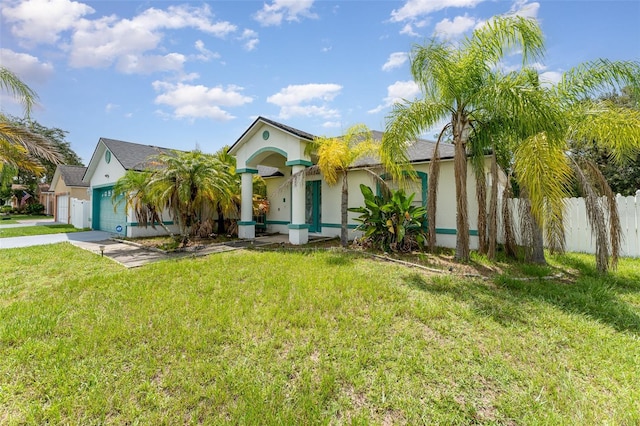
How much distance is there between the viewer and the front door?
1351 cm

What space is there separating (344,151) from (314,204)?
170 inches

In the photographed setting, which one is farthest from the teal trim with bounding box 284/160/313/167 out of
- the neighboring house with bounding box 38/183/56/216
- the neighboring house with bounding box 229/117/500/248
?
the neighboring house with bounding box 38/183/56/216

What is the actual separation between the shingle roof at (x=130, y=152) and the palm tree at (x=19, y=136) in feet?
21.6

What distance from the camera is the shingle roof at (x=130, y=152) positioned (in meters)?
14.7

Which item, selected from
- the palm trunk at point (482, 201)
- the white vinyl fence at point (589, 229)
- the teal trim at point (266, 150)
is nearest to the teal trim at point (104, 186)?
the teal trim at point (266, 150)

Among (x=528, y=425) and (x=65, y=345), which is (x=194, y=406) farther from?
(x=528, y=425)

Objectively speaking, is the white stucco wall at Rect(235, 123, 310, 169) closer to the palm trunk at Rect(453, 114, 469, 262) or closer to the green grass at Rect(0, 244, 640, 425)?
the palm trunk at Rect(453, 114, 469, 262)

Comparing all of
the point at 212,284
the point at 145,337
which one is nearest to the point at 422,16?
the point at 212,284

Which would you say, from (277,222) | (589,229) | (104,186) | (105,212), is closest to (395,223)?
(589,229)

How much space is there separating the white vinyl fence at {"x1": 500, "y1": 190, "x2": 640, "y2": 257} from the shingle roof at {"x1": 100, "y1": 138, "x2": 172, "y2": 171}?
16772 mm

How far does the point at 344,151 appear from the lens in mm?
9938

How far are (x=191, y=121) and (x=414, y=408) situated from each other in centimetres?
1742

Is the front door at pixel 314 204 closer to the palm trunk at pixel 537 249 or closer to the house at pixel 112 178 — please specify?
the house at pixel 112 178

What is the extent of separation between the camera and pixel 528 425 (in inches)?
103
